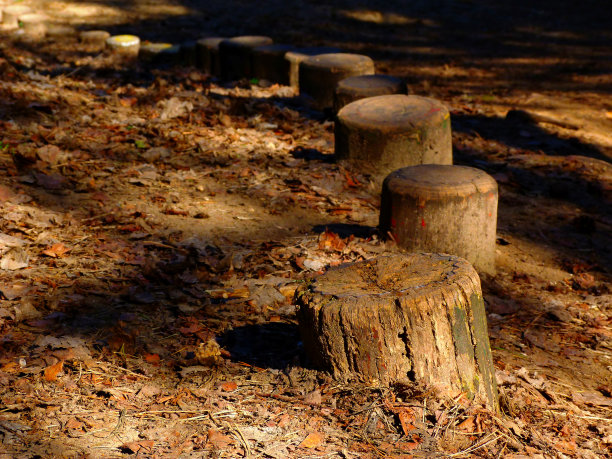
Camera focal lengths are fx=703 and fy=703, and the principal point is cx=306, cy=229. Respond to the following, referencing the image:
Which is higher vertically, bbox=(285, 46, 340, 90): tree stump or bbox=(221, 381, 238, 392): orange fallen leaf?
bbox=(285, 46, 340, 90): tree stump

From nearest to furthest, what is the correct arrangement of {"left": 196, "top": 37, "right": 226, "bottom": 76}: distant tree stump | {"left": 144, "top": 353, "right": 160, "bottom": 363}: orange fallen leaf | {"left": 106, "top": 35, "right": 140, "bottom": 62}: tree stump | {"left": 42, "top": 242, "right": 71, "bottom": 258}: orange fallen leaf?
{"left": 144, "top": 353, "right": 160, "bottom": 363}: orange fallen leaf, {"left": 42, "top": 242, "right": 71, "bottom": 258}: orange fallen leaf, {"left": 196, "top": 37, "right": 226, "bottom": 76}: distant tree stump, {"left": 106, "top": 35, "right": 140, "bottom": 62}: tree stump

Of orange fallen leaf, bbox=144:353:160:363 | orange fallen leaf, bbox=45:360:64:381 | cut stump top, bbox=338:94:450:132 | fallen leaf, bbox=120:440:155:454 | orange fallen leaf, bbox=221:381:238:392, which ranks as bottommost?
orange fallen leaf, bbox=144:353:160:363

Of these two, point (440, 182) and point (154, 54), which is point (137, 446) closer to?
point (440, 182)

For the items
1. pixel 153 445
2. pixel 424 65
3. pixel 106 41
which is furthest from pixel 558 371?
pixel 106 41

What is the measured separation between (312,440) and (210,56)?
8125mm

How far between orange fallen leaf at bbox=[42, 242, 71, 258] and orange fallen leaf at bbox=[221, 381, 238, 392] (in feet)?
5.61

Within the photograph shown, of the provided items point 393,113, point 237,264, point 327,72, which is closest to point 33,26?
point 327,72

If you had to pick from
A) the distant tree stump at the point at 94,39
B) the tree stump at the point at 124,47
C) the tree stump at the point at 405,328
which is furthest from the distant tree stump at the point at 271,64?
the tree stump at the point at 405,328

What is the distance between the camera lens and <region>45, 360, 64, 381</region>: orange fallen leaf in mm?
3139

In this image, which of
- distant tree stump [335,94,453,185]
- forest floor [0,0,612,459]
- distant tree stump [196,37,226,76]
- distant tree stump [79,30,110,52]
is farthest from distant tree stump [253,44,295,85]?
distant tree stump [335,94,453,185]

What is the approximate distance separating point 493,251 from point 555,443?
6.58ft

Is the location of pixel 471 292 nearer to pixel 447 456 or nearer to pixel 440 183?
pixel 447 456

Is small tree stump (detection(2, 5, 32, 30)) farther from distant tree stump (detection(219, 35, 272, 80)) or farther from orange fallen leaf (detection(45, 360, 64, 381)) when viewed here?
orange fallen leaf (detection(45, 360, 64, 381))

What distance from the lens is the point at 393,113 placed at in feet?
20.1
